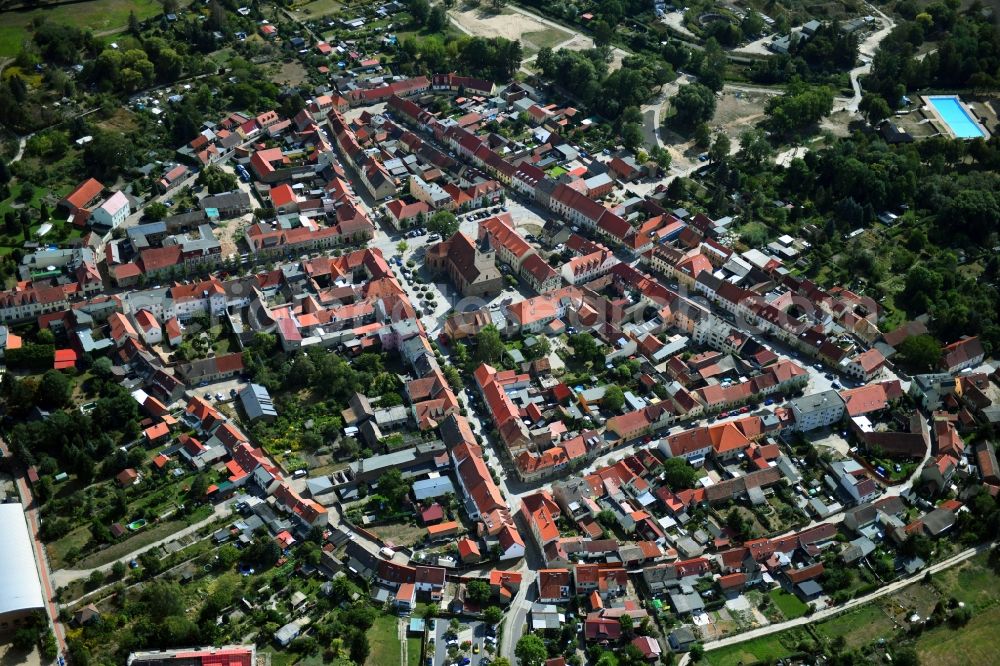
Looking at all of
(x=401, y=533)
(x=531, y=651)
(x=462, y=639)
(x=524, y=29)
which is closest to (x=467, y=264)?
(x=401, y=533)

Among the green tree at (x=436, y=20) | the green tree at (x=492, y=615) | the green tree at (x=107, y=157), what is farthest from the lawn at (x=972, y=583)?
the green tree at (x=436, y=20)

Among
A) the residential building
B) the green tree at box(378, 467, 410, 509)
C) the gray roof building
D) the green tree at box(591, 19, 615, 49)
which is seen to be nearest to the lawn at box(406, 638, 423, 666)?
the green tree at box(378, 467, 410, 509)

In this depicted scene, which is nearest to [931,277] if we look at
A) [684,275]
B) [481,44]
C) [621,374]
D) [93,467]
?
[684,275]

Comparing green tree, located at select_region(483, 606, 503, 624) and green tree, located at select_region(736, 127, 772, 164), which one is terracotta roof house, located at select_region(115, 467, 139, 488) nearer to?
green tree, located at select_region(483, 606, 503, 624)

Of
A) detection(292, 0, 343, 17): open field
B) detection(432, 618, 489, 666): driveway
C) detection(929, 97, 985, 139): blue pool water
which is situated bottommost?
detection(292, 0, 343, 17): open field

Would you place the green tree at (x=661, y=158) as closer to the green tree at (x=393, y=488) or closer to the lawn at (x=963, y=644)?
the green tree at (x=393, y=488)

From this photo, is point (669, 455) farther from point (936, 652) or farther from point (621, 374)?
point (936, 652)
